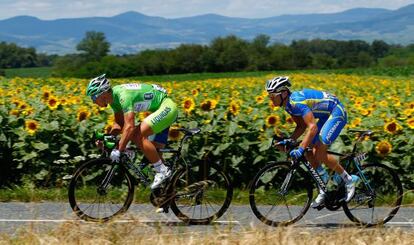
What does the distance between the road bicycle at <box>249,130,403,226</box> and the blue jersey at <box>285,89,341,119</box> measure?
1.48 feet

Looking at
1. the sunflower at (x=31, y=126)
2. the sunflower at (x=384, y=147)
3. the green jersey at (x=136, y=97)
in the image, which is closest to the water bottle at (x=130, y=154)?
the green jersey at (x=136, y=97)

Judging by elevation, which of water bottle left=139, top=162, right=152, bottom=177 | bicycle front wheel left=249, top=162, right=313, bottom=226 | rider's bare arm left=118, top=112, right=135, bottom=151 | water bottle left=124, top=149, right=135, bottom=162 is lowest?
bicycle front wheel left=249, top=162, right=313, bottom=226

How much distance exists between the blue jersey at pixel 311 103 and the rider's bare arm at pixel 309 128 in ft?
0.16

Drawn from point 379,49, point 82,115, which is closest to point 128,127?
point 82,115

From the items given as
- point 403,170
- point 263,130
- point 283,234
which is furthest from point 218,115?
point 283,234

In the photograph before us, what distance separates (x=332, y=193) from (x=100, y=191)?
8.61 feet

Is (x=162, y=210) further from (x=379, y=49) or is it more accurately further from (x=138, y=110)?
(x=379, y=49)

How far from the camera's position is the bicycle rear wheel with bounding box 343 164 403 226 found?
7797mm

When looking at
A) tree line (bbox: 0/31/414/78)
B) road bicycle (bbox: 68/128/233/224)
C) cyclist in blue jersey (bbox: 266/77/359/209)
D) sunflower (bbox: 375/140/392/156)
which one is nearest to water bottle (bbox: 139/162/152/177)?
road bicycle (bbox: 68/128/233/224)

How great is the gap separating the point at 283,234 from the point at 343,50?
148851 mm

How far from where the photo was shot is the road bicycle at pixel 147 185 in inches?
297

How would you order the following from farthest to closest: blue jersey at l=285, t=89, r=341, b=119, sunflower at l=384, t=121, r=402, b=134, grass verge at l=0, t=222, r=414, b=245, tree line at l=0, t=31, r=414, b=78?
tree line at l=0, t=31, r=414, b=78 → sunflower at l=384, t=121, r=402, b=134 → blue jersey at l=285, t=89, r=341, b=119 → grass verge at l=0, t=222, r=414, b=245

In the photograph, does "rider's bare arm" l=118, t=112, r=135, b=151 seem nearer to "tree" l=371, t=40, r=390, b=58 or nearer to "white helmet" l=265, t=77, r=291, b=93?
"white helmet" l=265, t=77, r=291, b=93

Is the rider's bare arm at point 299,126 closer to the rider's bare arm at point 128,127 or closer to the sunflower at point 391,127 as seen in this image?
the rider's bare arm at point 128,127
